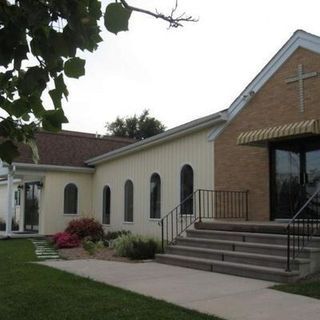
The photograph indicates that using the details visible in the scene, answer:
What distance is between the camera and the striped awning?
11859 mm

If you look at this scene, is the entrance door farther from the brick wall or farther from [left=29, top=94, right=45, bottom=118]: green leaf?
[left=29, top=94, right=45, bottom=118]: green leaf

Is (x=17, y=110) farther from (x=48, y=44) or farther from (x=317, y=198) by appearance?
(x=317, y=198)

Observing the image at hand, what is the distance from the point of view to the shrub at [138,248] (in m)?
14.0

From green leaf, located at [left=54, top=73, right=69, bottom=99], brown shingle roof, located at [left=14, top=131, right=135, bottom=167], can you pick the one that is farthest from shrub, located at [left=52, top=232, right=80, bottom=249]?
green leaf, located at [left=54, top=73, right=69, bottom=99]

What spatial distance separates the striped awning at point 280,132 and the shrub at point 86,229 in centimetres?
903

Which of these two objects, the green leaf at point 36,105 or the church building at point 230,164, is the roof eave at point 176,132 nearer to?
the church building at point 230,164

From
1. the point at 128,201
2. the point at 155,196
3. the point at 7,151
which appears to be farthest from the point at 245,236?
the point at 128,201

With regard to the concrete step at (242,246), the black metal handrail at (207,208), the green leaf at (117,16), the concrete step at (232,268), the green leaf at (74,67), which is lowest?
the concrete step at (232,268)

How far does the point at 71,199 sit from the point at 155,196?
261 inches

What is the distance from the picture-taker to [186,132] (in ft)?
55.4

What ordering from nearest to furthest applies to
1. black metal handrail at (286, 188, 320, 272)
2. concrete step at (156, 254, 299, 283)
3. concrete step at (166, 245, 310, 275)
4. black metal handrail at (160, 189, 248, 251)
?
concrete step at (156, 254, 299, 283)
concrete step at (166, 245, 310, 275)
black metal handrail at (286, 188, 320, 272)
black metal handrail at (160, 189, 248, 251)

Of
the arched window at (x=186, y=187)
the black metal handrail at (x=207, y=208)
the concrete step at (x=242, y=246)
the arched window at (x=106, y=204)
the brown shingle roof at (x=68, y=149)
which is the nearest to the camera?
the concrete step at (x=242, y=246)

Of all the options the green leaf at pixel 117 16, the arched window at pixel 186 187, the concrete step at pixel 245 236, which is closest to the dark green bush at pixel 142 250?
the concrete step at pixel 245 236

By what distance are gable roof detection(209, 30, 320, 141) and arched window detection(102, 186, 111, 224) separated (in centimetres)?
863
